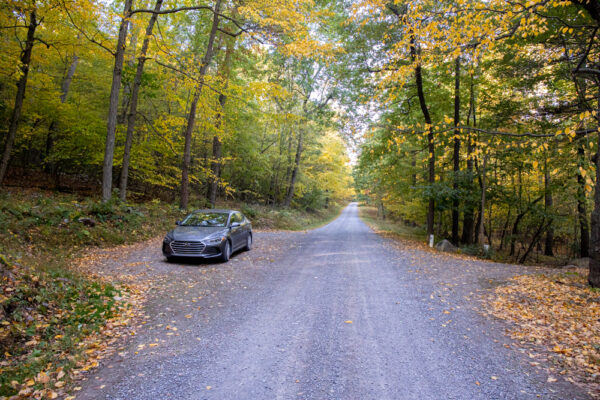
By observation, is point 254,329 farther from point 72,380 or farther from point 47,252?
point 47,252

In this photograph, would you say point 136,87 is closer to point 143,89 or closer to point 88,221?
point 143,89

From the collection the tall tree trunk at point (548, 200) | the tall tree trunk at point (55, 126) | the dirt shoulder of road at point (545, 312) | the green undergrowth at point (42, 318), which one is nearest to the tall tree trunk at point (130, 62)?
the tall tree trunk at point (55, 126)

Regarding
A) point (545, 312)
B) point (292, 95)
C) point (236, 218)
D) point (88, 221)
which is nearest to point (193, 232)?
point (236, 218)

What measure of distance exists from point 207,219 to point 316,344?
6552 mm

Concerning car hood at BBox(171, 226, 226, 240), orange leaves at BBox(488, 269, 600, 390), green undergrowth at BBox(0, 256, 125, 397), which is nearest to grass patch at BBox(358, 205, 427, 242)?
orange leaves at BBox(488, 269, 600, 390)

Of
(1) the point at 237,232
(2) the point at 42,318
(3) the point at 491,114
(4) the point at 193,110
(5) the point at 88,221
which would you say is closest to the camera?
(2) the point at 42,318

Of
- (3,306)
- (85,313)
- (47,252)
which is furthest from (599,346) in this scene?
(47,252)

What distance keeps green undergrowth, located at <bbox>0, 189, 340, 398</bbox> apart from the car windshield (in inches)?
111

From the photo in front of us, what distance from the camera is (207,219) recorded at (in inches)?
378

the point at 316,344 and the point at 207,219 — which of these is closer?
the point at 316,344

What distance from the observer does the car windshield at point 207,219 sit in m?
9.38

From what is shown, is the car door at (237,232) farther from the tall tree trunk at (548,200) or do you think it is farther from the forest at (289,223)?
the tall tree trunk at (548,200)

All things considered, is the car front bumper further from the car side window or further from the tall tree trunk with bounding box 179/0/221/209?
the tall tree trunk with bounding box 179/0/221/209

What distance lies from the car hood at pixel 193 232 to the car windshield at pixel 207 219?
256mm
